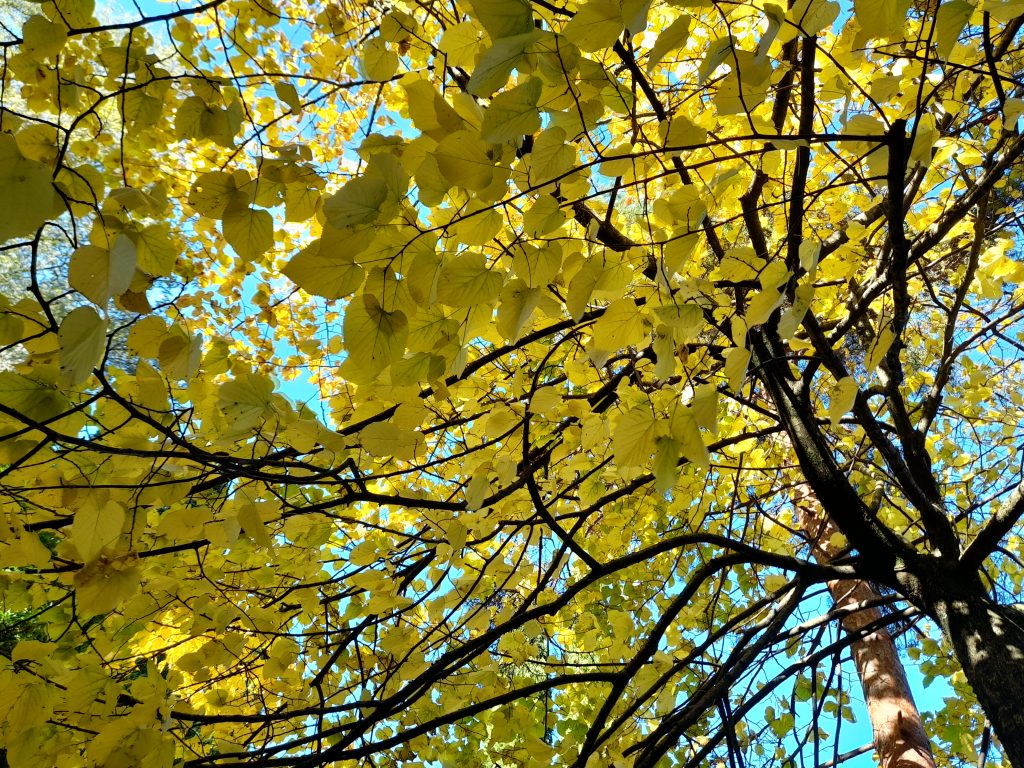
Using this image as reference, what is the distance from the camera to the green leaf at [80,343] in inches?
27.2

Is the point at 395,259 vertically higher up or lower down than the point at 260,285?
lower down

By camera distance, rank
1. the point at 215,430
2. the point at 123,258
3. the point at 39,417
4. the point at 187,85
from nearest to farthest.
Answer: the point at 123,258
the point at 39,417
the point at 187,85
the point at 215,430

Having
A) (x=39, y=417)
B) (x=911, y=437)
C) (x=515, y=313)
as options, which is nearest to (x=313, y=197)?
(x=515, y=313)

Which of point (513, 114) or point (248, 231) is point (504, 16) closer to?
point (513, 114)

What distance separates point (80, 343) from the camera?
713mm

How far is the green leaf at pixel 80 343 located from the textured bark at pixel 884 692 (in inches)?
113

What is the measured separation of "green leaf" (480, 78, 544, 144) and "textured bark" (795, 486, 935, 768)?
2673 mm

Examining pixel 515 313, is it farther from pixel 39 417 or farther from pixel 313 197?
pixel 39 417

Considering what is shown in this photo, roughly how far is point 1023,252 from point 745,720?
4.02 m

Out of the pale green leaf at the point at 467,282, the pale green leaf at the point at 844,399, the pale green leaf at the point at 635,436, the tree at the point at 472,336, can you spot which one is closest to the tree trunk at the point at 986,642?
the tree at the point at 472,336

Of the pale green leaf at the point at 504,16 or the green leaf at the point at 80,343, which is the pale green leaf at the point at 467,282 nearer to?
the pale green leaf at the point at 504,16

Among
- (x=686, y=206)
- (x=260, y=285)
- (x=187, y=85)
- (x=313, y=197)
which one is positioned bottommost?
(x=686, y=206)

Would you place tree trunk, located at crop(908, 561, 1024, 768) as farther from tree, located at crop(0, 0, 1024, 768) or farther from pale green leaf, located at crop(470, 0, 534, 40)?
pale green leaf, located at crop(470, 0, 534, 40)

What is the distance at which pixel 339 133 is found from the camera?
3.62 m
